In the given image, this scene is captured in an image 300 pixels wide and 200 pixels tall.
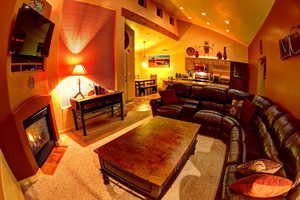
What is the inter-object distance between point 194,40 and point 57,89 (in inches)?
289

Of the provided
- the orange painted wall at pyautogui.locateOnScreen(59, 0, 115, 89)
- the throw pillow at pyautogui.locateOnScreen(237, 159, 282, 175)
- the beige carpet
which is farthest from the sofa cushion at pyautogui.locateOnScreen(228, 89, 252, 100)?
the orange painted wall at pyautogui.locateOnScreen(59, 0, 115, 89)

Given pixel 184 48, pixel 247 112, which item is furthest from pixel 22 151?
pixel 184 48

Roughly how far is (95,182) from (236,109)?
3.00m

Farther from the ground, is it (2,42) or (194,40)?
(194,40)

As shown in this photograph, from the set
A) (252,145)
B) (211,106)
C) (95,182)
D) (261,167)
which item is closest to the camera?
(261,167)

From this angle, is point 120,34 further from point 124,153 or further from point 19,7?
point 124,153

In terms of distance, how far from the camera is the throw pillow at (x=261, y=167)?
1278 mm

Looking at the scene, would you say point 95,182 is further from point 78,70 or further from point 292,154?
point 78,70

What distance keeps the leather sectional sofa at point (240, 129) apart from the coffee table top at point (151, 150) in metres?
0.55

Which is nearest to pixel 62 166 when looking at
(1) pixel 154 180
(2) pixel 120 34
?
(1) pixel 154 180

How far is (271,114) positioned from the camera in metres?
2.20

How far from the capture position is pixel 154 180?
1380 millimetres

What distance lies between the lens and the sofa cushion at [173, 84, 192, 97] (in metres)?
4.27

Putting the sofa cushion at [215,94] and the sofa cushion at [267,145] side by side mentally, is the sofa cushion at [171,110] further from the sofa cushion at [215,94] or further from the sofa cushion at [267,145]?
the sofa cushion at [267,145]
